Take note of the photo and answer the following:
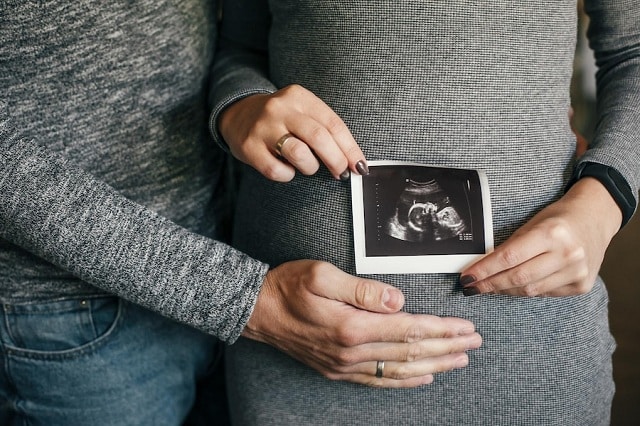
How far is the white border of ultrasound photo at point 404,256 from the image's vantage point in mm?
840

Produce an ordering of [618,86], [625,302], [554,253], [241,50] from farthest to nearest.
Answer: [625,302], [241,50], [618,86], [554,253]

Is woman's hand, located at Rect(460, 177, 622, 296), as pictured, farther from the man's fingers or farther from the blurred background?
the blurred background

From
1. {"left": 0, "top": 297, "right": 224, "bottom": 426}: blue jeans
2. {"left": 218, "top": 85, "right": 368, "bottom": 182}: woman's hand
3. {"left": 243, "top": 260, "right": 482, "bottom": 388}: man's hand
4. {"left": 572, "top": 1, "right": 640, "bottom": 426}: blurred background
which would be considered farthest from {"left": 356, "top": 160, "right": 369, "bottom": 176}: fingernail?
{"left": 572, "top": 1, "right": 640, "bottom": 426}: blurred background

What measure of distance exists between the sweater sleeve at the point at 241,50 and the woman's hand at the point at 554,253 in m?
0.42

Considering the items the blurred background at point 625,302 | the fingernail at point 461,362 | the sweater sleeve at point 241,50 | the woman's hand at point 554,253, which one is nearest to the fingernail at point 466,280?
the woman's hand at point 554,253

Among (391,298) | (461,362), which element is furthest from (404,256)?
(461,362)

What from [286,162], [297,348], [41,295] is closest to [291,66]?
[286,162]

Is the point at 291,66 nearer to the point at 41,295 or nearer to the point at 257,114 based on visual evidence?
the point at 257,114

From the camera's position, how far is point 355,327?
2.75ft

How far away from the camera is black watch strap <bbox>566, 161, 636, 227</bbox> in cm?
86

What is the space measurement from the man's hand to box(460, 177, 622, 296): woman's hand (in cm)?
8

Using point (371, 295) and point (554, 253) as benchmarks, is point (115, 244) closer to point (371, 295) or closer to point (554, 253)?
point (371, 295)

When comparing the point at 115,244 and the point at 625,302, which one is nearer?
the point at 115,244

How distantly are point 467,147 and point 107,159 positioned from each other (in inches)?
21.7
